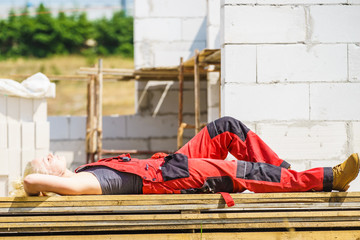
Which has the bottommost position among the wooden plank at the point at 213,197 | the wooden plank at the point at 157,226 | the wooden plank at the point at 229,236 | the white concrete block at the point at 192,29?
the wooden plank at the point at 229,236

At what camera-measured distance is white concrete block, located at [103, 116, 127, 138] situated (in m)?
8.16

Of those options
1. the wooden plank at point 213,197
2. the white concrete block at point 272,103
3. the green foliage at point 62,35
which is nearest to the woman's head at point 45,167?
the wooden plank at point 213,197

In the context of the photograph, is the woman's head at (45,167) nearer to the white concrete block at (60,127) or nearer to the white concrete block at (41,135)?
the white concrete block at (41,135)

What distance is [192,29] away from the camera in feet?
26.2

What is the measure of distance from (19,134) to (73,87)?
642 inches

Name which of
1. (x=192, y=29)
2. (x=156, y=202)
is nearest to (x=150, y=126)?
(x=192, y=29)

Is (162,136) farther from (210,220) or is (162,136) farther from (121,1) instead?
(121,1)

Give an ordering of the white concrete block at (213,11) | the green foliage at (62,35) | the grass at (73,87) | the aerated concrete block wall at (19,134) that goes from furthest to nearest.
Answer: the green foliage at (62,35)
the grass at (73,87)
the white concrete block at (213,11)
the aerated concrete block wall at (19,134)

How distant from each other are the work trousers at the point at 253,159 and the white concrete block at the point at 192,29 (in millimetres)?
4533

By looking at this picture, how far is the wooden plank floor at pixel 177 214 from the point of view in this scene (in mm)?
3000

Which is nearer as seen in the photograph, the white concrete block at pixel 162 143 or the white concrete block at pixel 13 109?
the white concrete block at pixel 13 109

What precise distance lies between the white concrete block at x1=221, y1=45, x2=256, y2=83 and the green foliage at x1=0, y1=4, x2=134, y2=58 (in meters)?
24.5

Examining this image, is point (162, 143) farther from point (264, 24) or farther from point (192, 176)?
point (192, 176)

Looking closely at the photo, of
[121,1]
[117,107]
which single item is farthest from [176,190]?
[121,1]
